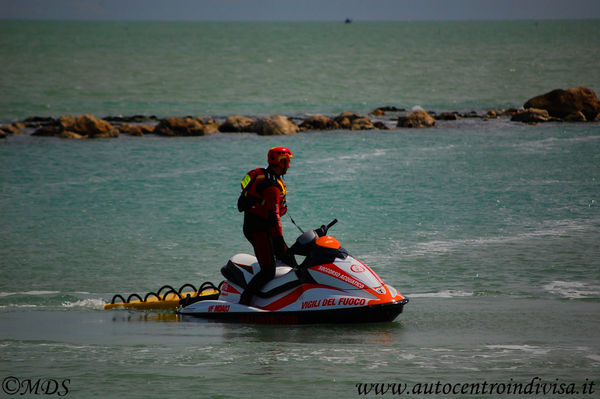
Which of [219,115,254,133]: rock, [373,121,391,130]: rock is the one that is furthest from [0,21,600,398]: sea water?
[373,121,391,130]: rock

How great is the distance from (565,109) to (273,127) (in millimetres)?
16433

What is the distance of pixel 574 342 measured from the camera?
1010 cm

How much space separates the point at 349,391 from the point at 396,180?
21475 mm

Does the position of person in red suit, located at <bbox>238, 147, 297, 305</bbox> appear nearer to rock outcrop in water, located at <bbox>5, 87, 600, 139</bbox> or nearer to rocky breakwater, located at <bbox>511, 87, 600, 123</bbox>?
rock outcrop in water, located at <bbox>5, 87, 600, 139</bbox>

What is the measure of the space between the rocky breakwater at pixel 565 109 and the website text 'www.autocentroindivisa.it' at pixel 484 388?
38.3 metres

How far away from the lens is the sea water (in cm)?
905

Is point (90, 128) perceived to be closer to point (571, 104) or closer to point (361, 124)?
point (361, 124)

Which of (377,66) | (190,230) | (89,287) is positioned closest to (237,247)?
(190,230)

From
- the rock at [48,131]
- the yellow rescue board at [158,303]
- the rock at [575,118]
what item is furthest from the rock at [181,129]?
the yellow rescue board at [158,303]

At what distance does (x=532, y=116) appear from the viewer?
148 feet

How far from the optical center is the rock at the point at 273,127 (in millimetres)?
42531

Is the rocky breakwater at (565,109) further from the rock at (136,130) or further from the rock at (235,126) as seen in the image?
the rock at (136,130)

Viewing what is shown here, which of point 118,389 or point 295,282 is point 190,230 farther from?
point 118,389

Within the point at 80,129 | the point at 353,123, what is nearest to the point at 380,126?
the point at 353,123
